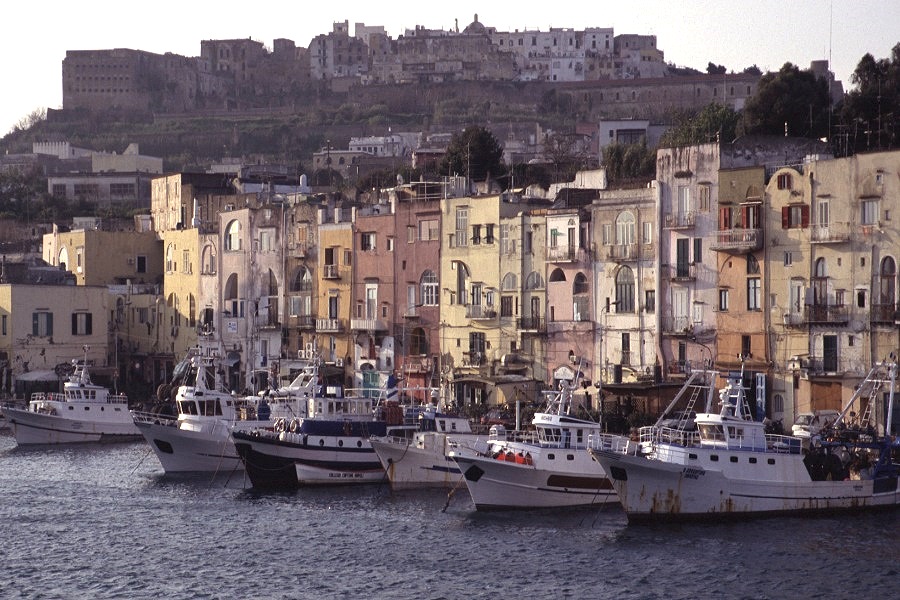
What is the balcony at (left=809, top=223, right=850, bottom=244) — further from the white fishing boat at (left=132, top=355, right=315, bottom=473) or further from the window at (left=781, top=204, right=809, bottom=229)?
the white fishing boat at (left=132, top=355, right=315, bottom=473)

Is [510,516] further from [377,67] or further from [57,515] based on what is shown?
[377,67]

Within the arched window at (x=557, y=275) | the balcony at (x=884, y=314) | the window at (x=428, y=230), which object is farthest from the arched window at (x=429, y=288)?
the balcony at (x=884, y=314)

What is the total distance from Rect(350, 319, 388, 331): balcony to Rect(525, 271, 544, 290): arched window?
30.3 ft

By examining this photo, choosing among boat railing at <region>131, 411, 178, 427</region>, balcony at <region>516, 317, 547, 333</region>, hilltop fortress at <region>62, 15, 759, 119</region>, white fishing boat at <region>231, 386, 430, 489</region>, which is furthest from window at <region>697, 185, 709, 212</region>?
hilltop fortress at <region>62, 15, 759, 119</region>

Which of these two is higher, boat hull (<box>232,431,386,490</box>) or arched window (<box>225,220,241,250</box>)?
arched window (<box>225,220,241,250</box>)

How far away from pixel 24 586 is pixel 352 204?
45316 millimetres

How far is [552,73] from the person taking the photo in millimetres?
195875

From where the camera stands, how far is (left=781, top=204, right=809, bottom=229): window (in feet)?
209

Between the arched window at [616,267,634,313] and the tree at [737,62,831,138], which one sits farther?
the tree at [737,62,831,138]

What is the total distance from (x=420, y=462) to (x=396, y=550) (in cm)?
1120

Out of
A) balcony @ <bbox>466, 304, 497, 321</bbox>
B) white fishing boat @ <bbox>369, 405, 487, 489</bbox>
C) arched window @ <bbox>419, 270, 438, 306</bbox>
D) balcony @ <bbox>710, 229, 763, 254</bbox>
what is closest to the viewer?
white fishing boat @ <bbox>369, 405, 487, 489</bbox>

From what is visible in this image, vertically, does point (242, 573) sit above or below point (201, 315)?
below

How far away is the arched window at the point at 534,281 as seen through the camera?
74.4 metres

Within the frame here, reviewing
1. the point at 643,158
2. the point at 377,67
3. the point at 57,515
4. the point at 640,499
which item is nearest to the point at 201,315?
the point at 643,158
